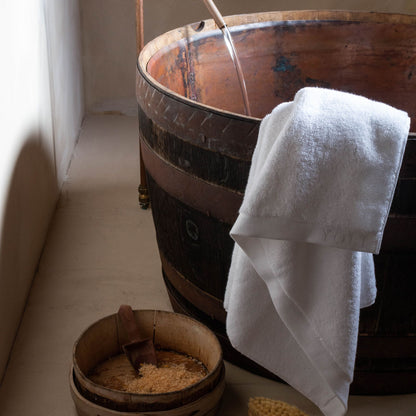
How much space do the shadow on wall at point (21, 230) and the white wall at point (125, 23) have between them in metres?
1.11

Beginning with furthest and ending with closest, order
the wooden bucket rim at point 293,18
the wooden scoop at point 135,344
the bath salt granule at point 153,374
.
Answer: the wooden bucket rim at point 293,18
the wooden scoop at point 135,344
the bath salt granule at point 153,374

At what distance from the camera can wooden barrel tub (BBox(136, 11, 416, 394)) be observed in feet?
4.28

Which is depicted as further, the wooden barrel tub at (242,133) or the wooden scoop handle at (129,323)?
the wooden scoop handle at (129,323)

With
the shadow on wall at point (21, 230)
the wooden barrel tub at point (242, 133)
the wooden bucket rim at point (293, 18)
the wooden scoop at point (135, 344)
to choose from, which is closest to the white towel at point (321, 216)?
the wooden barrel tub at point (242, 133)

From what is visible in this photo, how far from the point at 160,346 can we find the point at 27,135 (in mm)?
709

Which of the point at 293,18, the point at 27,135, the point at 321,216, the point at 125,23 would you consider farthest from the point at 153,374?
the point at 125,23

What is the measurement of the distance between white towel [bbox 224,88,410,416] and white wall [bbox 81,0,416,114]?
6.65ft

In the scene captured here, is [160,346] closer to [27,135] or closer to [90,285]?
[90,285]

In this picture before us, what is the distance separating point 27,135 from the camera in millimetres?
1839

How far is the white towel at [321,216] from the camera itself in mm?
1003

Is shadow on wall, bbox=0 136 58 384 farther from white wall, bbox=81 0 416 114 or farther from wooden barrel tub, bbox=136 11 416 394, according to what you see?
white wall, bbox=81 0 416 114

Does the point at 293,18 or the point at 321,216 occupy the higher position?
the point at 293,18

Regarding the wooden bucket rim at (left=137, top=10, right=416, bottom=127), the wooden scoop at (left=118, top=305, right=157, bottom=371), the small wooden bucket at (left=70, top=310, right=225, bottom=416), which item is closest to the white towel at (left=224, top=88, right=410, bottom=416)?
the small wooden bucket at (left=70, top=310, right=225, bottom=416)

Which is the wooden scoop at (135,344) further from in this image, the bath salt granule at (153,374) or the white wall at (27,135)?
the white wall at (27,135)
